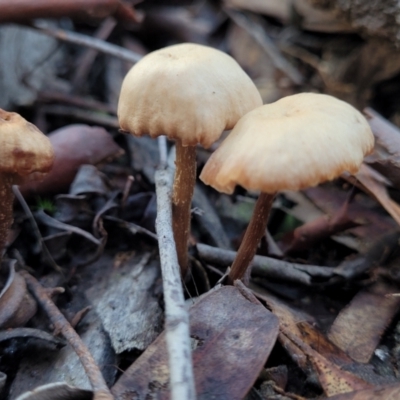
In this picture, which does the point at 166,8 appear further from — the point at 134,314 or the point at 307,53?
the point at 134,314

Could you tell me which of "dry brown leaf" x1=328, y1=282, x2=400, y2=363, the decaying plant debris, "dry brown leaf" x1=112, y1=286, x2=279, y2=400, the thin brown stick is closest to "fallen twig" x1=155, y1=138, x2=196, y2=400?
the decaying plant debris

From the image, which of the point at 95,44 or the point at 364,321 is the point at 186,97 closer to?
the point at 364,321

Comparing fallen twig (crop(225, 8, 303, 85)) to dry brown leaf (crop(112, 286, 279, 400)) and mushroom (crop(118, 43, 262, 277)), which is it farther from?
dry brown leaf (crop(112, 286, 279, 400))

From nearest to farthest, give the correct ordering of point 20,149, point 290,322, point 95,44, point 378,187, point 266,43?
point 20,149
point 290,322
point 378,187
point 95,44
point 266,43

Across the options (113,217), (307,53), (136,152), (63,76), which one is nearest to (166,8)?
(63,76)

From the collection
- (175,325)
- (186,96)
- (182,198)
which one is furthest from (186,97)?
(175,325)

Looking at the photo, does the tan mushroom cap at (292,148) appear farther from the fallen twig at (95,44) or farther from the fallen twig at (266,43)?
the fallen twig at (266,43)

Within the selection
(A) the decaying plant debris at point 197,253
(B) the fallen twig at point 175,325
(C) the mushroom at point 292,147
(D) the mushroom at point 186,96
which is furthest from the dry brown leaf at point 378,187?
(B) the fallen twig at point 175,325
